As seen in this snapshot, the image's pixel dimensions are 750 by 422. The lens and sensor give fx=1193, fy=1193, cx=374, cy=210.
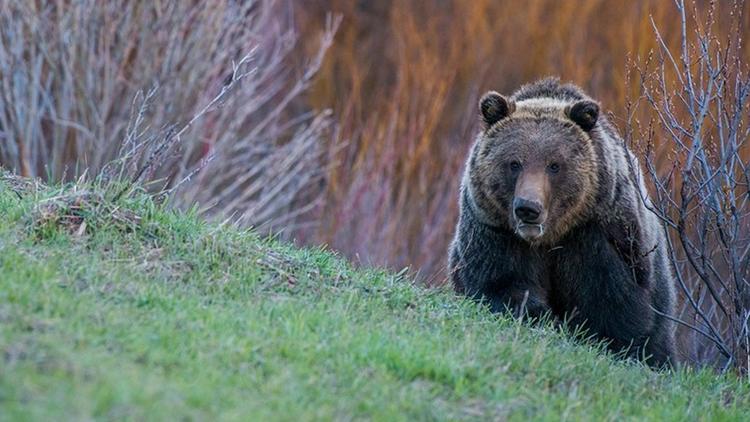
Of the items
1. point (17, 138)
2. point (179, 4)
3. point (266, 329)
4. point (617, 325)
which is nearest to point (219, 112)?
point (179, 4)

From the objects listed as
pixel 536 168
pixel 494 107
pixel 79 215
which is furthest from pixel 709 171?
pixel 79 215

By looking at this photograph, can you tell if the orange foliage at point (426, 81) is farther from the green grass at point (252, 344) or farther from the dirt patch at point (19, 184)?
the green grass at point (252, 344)

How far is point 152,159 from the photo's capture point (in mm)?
7504

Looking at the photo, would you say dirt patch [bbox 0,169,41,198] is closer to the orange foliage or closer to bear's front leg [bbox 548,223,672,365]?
bear's front leg [bbox 548,223,672,365]

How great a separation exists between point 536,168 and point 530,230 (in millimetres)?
438

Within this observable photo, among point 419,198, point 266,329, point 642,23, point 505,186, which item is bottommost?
point 419,198

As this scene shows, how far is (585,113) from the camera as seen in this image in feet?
25.4

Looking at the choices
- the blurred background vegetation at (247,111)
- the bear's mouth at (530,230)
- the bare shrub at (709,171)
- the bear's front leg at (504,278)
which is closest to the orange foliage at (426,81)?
the blurred background vegetation at (247,111)

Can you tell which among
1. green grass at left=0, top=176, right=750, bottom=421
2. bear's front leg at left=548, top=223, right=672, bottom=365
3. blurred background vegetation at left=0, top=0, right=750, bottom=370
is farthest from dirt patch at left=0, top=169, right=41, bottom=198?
blurred background vegetation at left=0, top=0, right=750, bottom=370

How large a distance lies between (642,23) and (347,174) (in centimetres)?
441

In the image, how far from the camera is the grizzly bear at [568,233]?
24.7 ft

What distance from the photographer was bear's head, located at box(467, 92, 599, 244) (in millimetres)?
7344

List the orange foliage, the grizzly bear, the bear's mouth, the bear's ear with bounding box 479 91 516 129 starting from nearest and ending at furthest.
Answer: the bear's mouth, the grizzly bear, the bear's ear with bounding box 479 91 516 129, the orange foliage

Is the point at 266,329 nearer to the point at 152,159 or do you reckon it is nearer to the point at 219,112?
the point at 152,159
